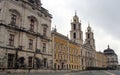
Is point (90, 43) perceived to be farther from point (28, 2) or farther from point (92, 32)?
point (28, 2)

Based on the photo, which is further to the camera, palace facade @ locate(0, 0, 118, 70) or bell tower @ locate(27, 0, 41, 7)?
bell tower @ locate(27, 0, 41, 7)

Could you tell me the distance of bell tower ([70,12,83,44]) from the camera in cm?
8475

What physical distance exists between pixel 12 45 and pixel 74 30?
2195 inches

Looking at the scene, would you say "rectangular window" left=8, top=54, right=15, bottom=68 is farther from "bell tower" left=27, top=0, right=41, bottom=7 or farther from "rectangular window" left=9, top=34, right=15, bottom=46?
"bell tower" left=27, top=0, right=41, bottom=7

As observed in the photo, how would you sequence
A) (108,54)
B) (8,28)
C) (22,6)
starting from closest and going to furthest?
(8,28) < (22,6) < (108,54)

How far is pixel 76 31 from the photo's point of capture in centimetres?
8569

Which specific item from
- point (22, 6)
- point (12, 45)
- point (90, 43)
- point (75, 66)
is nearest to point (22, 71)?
point (12, 45)

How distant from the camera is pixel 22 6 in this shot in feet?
121

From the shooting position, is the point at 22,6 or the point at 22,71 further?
the point at 22,6

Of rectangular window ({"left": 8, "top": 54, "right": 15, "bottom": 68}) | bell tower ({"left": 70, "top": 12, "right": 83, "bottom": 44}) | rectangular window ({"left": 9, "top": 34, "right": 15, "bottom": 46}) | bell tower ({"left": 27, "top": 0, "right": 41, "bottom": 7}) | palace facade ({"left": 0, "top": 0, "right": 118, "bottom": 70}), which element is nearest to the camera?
palace facade ({"left": 0, "top": 0, "right": 118, "bottom": 70})

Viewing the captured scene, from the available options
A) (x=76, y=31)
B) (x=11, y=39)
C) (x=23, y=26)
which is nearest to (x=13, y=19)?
(x=23, y=26)

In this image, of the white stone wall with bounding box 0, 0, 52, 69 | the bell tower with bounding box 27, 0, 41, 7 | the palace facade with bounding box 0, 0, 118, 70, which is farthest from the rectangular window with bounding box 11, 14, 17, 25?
the bell tower with bounding box 27, 0, 41, 7

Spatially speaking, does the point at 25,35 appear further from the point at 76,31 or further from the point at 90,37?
the point at 90,37

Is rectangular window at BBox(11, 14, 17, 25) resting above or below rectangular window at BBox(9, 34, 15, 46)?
above
